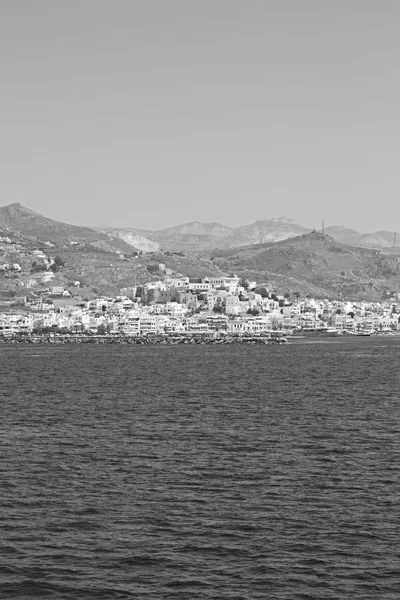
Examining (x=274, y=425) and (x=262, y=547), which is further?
(x=274, y=425)

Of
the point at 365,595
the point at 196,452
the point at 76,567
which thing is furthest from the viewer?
the point at 196,452

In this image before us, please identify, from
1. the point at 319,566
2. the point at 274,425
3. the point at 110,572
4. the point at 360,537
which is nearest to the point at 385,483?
the point at 360,537

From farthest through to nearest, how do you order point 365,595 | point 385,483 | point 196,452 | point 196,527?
point 196,452, point 385,483, point 196,527, point 365,595

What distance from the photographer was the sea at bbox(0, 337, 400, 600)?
101 ft

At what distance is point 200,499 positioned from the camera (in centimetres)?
4000

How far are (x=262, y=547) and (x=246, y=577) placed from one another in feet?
9.52

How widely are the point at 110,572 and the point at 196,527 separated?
5.31 meters

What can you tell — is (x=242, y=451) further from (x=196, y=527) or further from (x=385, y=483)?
(x=196, y=527)

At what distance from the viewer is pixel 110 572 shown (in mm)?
31328

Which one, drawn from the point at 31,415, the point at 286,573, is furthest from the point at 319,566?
the point at 31,415

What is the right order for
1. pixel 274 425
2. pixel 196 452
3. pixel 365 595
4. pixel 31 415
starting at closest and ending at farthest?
pixel 365 595
pixel 196 452
pixel 274 425
pixel 31 415

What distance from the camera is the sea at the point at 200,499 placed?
3092cm

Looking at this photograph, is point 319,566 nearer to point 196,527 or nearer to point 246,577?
point 246,577

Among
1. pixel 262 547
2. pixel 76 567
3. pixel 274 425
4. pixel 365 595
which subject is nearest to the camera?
pixel 365 595
